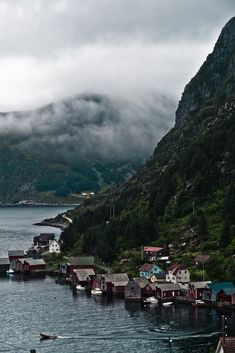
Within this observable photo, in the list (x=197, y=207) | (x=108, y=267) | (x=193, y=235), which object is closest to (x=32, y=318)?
(x=108, y=267)

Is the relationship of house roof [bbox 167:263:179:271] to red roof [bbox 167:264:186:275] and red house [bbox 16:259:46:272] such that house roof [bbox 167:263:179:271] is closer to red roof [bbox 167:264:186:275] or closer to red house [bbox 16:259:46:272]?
red roof [bbox 167:264:186:275]

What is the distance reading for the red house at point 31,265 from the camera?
186750mm

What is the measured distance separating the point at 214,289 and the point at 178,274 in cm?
1842

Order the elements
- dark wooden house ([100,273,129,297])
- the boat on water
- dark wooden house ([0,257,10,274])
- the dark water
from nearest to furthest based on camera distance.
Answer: the dark water < the boat on water < dark wooden house ([100,273,129,297]) < dark wooden house ([0,257,10,274])

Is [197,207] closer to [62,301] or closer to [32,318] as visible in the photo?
[62,301]

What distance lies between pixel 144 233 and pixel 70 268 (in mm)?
23078

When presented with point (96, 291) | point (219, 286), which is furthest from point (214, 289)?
point (96, 291)

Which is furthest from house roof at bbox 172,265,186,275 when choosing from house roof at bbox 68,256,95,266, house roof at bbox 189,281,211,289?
house roof at bbox 68,256,95,266

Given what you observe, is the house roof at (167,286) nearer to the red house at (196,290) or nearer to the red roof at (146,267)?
the red house at (196,290)

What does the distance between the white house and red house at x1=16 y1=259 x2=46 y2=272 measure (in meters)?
49.7

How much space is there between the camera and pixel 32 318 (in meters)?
122

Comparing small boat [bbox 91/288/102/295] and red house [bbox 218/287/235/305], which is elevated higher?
small boat [bbox 91/288/102/295]

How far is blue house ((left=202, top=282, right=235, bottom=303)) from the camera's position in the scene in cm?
12862

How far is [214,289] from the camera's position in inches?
5084
